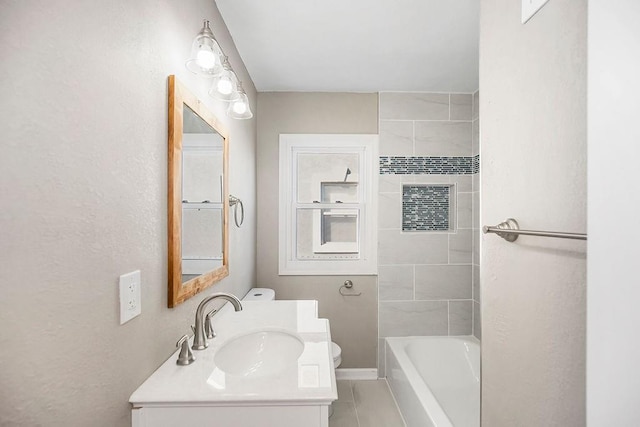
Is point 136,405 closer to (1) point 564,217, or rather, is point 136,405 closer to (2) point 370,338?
(1) point 564,217

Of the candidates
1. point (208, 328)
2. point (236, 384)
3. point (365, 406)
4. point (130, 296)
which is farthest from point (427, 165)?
point (130, 296)

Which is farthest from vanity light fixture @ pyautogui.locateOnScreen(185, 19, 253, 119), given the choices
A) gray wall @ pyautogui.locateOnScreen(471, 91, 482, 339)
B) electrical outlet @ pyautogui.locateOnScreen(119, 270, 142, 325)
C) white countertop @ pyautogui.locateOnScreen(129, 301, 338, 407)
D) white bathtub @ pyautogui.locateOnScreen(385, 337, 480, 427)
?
gray wall @ pyautogui.locateOnScreen(471, 91, 482, 339)

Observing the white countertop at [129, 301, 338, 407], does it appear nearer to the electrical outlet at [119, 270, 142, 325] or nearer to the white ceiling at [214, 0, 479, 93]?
the electrical outlet at [119, 270, 142, 325]

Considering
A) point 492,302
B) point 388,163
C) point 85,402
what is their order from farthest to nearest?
point 388,163 → point 492,302 → point 85,402

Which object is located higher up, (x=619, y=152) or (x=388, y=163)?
(x=388, y=163)

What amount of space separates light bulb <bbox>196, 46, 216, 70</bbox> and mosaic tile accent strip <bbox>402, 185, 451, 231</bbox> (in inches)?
80.3

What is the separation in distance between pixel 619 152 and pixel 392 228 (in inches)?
89.2

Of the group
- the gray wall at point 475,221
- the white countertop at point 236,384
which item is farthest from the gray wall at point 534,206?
the gray wall at point 475,221

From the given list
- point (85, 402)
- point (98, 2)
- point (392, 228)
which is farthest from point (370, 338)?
point (98, 2)

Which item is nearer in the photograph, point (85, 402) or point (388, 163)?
point (85, 402)

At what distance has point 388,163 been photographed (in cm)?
274

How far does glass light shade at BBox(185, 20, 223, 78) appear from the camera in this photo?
3.76 feet

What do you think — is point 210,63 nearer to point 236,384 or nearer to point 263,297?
point 236,384

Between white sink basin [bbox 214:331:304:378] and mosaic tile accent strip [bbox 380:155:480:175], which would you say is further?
mosaic tile accent strip [bbox 380:155:480:175]
